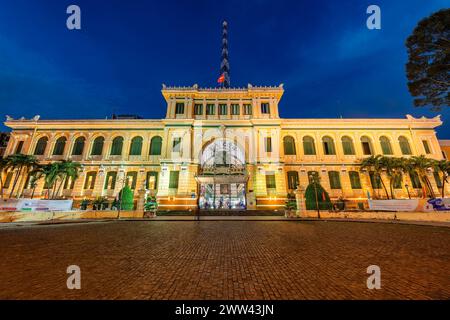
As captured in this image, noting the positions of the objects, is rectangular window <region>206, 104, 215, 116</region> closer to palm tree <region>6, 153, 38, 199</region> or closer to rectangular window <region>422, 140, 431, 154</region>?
palm tree <region>6, 153, 38, 199</region>

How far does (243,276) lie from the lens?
3775 mm

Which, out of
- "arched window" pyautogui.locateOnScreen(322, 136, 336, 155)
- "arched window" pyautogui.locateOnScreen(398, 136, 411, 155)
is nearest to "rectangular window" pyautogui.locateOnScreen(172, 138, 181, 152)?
"arched window" pyautogui.locateOnScreen(322, 136, 336, 155)

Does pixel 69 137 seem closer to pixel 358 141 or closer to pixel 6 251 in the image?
pixel 6 251

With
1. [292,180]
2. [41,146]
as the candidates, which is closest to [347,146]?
[292,180]

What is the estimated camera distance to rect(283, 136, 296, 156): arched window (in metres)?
26.5

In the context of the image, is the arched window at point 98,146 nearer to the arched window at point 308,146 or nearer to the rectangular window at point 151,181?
the rectangular window at point 151,181

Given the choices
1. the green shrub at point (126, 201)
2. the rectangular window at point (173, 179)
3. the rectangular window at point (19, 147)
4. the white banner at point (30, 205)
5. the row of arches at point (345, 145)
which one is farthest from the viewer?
the rectangular window at point (19, 147)

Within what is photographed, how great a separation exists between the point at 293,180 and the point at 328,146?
26.6 feet

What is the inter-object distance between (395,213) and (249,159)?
1520 cm

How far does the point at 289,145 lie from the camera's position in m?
26.9

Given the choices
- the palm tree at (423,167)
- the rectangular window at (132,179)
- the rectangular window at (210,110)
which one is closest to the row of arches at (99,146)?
the rectangular window at (132,179)

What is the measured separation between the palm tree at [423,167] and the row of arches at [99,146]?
35253mm

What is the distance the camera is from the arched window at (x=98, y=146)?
2705 cm

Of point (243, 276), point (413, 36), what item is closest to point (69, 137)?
point (243, 276)
